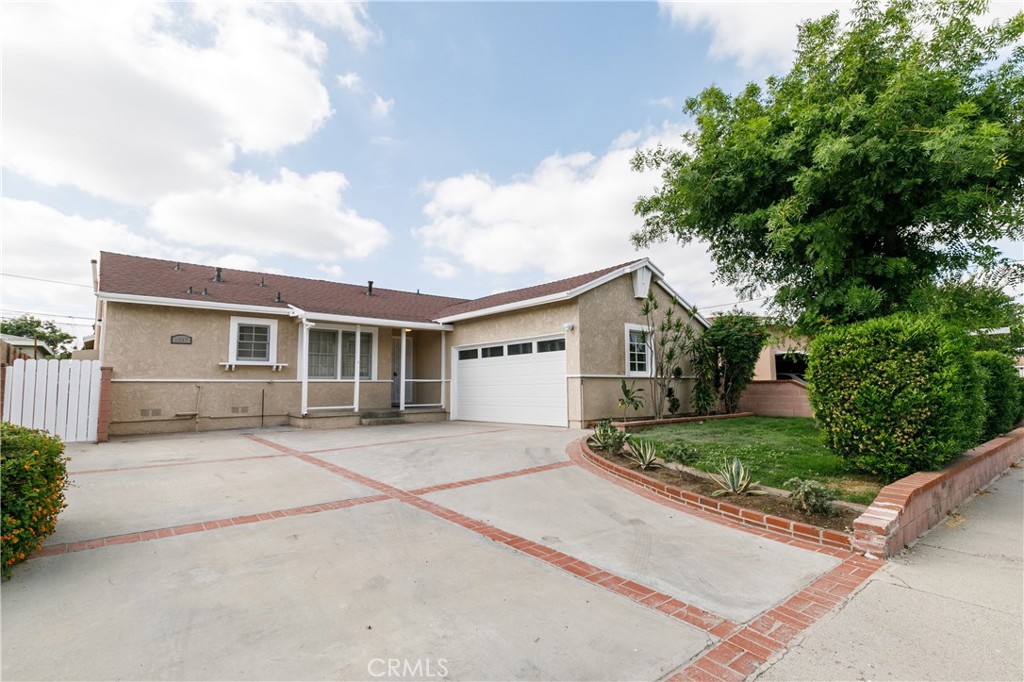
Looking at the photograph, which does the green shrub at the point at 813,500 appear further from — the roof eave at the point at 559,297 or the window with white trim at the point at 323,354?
the window with white trim at the point at 323,354

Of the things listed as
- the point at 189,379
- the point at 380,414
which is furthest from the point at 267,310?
the point at 380,414

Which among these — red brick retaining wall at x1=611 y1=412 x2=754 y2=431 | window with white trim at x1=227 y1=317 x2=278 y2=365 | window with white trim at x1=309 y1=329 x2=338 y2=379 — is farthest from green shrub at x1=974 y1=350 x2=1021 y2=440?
window with white trim at x1=227 y1=317 x2=278 y2=365

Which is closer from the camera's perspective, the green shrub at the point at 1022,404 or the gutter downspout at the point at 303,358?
the green shrub at the point at 1022,404

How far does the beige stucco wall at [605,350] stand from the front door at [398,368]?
6.40m

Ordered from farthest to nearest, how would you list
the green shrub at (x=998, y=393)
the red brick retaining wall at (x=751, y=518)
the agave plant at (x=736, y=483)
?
the green shrub at (x=998, y=393) < the agave plant at (x=736, y=483) < the red brick retaining wall at (x=751, y=518)

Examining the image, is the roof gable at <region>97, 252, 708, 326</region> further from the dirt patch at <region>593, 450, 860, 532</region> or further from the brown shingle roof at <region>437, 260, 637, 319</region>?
the dirt patch at <region>593, 450, 860, 532</region>

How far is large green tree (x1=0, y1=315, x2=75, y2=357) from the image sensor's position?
33.4 meters

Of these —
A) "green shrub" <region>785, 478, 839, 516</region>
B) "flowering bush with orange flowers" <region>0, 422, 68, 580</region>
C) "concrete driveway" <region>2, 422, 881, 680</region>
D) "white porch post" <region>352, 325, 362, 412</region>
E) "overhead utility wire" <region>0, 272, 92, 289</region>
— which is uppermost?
"overhead utility wire" <region>0, 272, 92, 289</region>

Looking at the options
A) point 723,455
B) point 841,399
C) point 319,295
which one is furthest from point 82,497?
point 319,295

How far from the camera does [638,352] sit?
13156mm

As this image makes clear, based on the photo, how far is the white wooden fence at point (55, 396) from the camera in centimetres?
869

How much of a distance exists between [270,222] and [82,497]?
1907 cm

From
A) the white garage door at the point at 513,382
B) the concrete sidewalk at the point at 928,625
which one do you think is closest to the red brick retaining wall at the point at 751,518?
the concrete sidewalk at the point at 928,625

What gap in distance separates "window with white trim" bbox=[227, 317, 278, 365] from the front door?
11.7 feet
